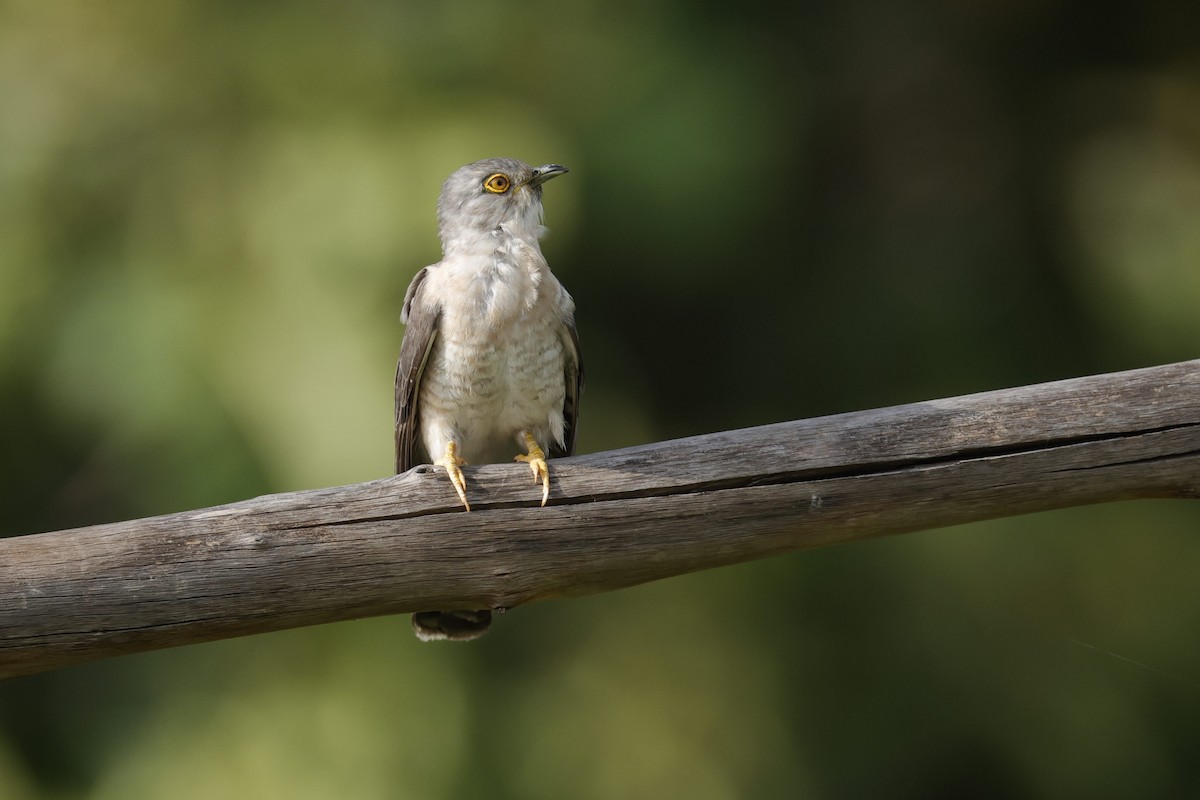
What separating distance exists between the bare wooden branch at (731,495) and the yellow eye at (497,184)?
1064mm

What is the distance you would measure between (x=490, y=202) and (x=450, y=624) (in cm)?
124

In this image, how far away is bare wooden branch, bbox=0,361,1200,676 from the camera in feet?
6.86

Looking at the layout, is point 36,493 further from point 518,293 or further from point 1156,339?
point 1156,339

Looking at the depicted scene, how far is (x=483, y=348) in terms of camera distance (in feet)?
8.86

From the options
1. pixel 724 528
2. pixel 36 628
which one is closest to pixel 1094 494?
pixel 724 528

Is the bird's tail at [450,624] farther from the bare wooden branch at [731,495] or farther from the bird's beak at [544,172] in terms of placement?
the bird's beak at [544,172]

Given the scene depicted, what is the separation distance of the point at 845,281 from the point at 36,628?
3938mm

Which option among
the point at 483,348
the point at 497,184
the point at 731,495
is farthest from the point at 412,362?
the point at 731,495

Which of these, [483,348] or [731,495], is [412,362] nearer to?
[483,348]

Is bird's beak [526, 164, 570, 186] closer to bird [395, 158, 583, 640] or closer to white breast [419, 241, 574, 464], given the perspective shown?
bird [395, 158, 583, 640]

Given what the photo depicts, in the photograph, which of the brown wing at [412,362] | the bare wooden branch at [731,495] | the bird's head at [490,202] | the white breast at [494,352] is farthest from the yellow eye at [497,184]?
the bare wooden branch at [731,495]

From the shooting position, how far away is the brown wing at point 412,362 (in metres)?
2.75

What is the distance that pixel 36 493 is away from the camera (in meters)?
4.53

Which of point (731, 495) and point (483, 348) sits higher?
point (483, 348)
